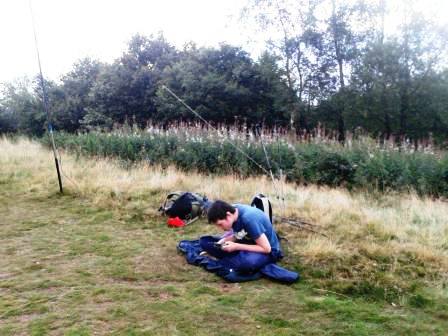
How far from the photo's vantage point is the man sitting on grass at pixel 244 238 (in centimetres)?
335

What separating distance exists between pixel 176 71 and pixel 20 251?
12.3 m

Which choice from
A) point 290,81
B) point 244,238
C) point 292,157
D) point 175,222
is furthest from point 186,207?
point 290,81

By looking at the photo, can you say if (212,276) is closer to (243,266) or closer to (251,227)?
(243,266)

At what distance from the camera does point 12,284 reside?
329cm

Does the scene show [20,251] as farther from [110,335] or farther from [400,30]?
[400,30]

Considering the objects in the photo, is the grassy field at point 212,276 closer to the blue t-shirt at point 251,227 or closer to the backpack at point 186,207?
the backpack at point 186,207

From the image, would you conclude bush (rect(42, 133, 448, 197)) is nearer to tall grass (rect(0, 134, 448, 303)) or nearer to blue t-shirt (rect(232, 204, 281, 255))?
tall grass (rect(0, 134, 448, 303))

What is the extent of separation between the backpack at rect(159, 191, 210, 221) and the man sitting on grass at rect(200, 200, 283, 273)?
63.7 inches

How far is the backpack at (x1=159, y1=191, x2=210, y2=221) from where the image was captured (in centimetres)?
519

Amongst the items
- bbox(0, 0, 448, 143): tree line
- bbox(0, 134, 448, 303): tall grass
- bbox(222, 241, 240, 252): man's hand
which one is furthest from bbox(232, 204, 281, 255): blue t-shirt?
bbox(0, 0, 448, 143): tree line

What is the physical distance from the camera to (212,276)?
11.3ft

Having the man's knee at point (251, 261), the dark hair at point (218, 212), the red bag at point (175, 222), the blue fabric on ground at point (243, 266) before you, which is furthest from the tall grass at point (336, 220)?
the dark hair at point (218, 212)

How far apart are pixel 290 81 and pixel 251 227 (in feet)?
42.0

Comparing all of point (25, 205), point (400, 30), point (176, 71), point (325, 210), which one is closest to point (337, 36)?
point (400, 30)
